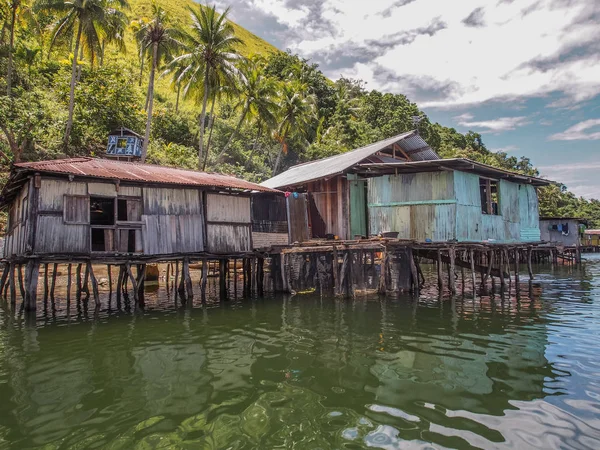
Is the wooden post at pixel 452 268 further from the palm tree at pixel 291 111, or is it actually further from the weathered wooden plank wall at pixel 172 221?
the palm tree at pixel 291 111

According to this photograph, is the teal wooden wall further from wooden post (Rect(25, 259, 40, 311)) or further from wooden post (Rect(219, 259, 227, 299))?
wooden post (Rect(25, 259, 40, 311))

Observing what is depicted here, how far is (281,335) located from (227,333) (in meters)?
1.52

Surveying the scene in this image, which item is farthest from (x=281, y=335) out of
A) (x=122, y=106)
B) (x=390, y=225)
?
(x=122, y=106)

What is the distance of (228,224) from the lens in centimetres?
1722

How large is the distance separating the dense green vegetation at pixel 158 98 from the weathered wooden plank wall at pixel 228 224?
11.5 meters

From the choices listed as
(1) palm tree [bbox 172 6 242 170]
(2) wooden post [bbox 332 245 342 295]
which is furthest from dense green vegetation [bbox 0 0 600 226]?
(2) wooden post [bbox 332 245 342 295]

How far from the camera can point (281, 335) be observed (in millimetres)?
10258

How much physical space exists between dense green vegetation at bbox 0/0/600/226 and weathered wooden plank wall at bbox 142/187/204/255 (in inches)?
459

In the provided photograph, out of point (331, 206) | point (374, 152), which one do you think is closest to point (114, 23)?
point (331, 206)

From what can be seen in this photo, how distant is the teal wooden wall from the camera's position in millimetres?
16234

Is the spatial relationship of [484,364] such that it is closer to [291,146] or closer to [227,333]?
[227,333]

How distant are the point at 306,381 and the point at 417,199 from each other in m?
11.8

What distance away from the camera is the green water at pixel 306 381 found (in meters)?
4.96

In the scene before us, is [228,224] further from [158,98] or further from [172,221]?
[158,98]
